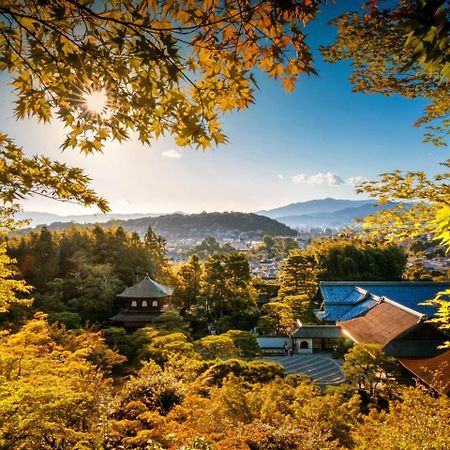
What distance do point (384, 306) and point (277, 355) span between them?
7254 millimetres

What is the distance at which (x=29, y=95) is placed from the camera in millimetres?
2400

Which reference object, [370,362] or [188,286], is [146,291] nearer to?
[188,286]

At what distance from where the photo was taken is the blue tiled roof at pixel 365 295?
22.8 metres

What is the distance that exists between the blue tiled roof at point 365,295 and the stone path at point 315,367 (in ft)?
14.8

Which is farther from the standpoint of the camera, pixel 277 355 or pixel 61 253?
pixel 61 253

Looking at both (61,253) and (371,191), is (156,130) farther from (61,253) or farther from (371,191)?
(61,253)

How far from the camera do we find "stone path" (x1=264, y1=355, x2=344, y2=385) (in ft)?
53.5

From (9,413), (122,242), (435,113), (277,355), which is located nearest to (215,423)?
(9,413)

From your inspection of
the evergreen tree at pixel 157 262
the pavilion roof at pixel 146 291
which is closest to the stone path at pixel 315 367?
the pavilion roof at pixel 146 291

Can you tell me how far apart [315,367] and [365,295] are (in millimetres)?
8370

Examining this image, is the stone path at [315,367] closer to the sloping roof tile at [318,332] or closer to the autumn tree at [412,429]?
the sloping roof tile at [318,332]

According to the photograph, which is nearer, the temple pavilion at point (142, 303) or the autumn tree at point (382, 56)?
Result: the autumn tree at point (382, 56)

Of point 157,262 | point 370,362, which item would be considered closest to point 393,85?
point 370,362

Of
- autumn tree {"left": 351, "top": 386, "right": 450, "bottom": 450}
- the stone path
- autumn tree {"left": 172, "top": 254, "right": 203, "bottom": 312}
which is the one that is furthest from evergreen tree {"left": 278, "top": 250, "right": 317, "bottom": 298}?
autumn tree {"left": 351, "top": 386, "right": 450, "bottom": 450}
